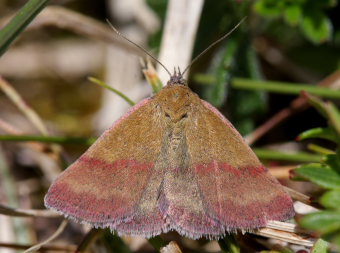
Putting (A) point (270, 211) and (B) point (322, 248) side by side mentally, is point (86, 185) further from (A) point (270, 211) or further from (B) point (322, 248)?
(B) point (322, 248)

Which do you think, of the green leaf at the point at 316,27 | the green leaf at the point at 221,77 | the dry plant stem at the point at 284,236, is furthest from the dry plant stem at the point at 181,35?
the dry plant stem at the point at 284,236

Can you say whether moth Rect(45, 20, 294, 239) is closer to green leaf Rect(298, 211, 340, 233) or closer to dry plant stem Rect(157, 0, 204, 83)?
green leaf Rect(298, 211, 340, 233)

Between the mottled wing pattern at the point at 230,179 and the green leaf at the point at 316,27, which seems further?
the green leaf at the point at 316,27

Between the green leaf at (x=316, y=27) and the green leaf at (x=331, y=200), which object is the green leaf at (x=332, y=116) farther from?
the green leaf at (x=316, y=27)

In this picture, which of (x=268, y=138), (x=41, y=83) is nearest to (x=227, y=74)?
(x=268, y=138)

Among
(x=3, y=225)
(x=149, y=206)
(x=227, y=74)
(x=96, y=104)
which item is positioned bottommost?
(x=149, y=206)

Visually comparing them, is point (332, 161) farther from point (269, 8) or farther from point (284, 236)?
point (269, 8)

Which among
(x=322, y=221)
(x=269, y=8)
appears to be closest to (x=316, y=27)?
(x=269, y=8)

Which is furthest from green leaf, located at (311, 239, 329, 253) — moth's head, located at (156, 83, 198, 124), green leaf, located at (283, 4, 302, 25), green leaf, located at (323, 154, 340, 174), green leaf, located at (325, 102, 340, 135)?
green leaf, located at (283, 4, 302, 25)
